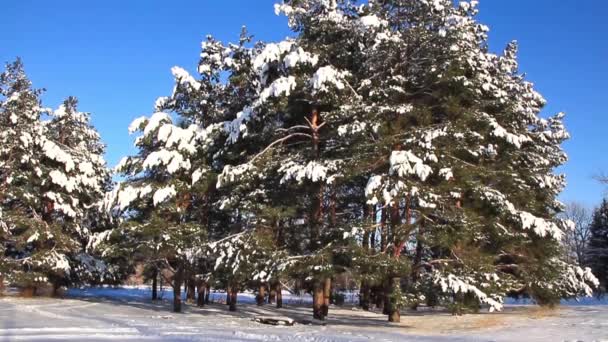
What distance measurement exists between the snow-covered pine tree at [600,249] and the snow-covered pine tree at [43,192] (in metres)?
38.6

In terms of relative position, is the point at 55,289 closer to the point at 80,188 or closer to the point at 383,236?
the point at 80,188

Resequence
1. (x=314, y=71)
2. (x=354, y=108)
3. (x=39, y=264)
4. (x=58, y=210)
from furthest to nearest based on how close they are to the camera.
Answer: (x=58, y=210) < (x=39, y=264) < (x=314, y=71) < (x=354, y=108)

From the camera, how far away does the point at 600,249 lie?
4603 cm

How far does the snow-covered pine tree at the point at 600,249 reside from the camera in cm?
4684

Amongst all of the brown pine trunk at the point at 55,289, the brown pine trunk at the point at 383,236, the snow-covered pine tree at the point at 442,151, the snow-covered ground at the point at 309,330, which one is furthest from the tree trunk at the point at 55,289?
the brown pine trunk at the point at 383,236

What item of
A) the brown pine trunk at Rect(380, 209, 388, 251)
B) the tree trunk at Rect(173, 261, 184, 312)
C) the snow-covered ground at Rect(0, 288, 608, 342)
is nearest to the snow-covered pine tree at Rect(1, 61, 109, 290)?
the tree trunk at Rect(173, 261, 184, 312)

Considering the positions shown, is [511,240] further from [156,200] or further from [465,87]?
[156,200]

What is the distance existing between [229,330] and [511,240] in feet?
38.9

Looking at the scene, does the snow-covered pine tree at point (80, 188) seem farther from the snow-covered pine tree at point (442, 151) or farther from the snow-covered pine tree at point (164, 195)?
the snow-covered pine tree at point (442, 151)

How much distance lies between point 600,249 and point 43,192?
41.8m

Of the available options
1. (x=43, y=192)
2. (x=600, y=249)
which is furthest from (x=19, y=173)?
(x=600, y=249)

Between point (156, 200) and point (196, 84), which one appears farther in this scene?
point (196, 84)

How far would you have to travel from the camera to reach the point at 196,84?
26641 millimetres

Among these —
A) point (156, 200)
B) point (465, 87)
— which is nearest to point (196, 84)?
point (156, 200)
